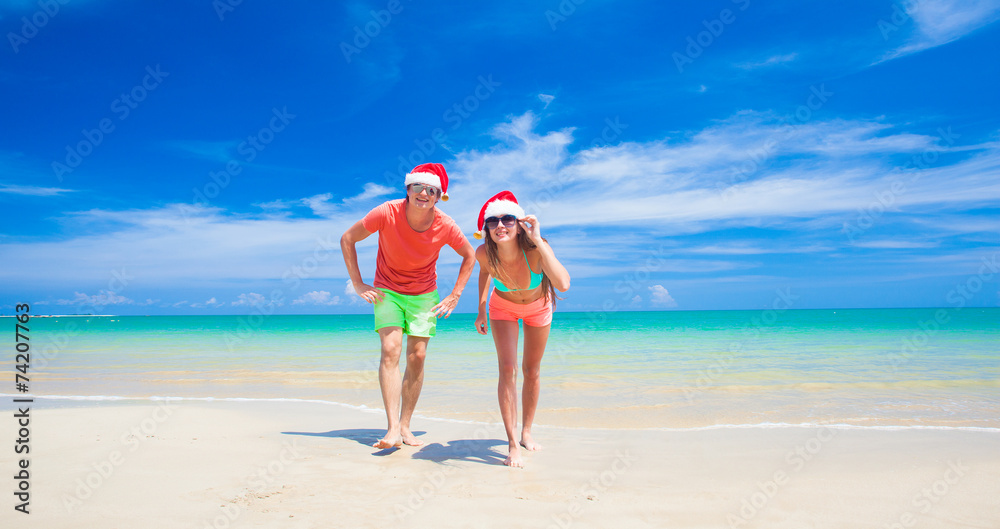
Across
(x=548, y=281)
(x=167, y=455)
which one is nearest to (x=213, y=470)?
(x=167, y=455)

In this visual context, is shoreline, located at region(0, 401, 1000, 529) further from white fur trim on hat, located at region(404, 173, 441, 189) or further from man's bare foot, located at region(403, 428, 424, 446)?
white fur trim on hat, located at region(404, 173, 441, 189)

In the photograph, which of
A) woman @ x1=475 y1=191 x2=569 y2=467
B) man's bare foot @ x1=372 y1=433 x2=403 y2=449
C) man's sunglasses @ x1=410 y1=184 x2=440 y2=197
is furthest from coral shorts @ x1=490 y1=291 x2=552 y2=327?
man's bare foot @ x1=372 y1=433 x2=403 y2=449

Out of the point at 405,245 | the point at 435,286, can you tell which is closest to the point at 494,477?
A: the point at 435,286

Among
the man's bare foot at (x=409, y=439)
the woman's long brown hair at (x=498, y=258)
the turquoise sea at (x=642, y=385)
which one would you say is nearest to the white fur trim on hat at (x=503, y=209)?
the woman's long brown hair at (x=498, y=258)

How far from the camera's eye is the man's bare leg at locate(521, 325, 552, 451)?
3980mm

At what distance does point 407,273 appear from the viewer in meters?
4.39

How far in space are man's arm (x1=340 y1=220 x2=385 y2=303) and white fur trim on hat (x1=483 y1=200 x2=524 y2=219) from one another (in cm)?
121

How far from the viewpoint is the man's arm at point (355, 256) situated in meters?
4.29

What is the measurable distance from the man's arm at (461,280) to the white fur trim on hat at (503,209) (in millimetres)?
789

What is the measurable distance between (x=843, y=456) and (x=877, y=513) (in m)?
1.25

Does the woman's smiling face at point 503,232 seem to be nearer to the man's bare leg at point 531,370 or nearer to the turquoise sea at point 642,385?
the man's bare leg at point 531,370

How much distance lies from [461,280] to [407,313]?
0.53 m

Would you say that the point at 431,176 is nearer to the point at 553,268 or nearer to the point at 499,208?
the point at 499,208

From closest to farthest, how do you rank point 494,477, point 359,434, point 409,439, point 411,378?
point 494,477, point 409,439, point 411,378, point 359,434
